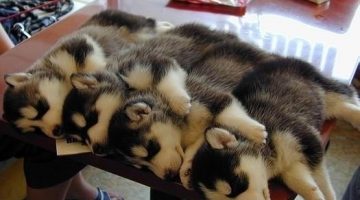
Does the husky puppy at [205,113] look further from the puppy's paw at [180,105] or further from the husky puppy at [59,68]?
the husky puppy at [59,68]

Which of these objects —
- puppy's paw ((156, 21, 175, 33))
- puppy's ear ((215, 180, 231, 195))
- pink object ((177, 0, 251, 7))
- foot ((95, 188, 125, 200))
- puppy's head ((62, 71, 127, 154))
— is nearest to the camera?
puppy's ear ((215, 180, 231, 195))

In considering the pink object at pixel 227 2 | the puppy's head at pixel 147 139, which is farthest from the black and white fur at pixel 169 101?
the pink object at pixel 227 2

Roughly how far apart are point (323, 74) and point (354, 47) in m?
0.26

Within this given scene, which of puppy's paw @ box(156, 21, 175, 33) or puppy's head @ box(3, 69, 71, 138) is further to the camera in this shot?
puppy's paw @ box(156, 21, 175, 33)

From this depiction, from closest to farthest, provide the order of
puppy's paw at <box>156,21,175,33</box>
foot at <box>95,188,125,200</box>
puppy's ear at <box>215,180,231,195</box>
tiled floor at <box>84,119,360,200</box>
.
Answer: puppy's ear at <box>215,180,231,195</box>
puppy's paw at <box>156,21,175,33</box>
foot at <box>95,188,125,200</box>
tiled floor at <box>84,119,360,200</box>

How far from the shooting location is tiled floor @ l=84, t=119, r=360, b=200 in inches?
69.1

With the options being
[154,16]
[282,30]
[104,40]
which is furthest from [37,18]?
[282,30]

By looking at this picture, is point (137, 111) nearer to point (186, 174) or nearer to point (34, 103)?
point (186, 174)

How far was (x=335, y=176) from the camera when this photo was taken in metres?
1.87

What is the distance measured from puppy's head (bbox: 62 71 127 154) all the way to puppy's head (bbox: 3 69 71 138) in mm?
37

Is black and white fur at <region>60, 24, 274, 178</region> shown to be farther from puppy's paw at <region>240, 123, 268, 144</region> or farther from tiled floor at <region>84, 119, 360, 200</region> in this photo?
tiled floor at <region>84, 119, 360, 200</region>

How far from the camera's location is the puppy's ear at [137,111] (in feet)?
2.75

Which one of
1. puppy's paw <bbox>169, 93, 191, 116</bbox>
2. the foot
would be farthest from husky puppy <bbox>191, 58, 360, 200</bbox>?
the foot

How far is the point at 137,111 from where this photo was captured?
84 cm
